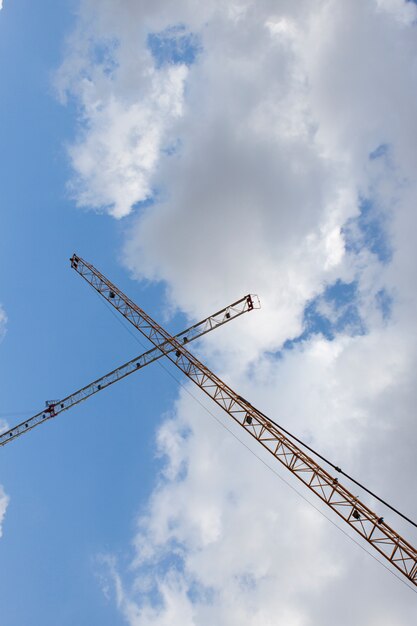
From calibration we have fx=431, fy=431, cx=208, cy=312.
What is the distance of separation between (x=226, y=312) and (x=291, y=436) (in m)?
28.3

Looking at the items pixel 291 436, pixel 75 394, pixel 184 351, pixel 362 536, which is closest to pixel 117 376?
pixel 75 394

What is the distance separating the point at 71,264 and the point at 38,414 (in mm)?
33993

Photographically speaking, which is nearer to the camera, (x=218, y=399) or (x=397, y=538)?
(x=397, y=538)

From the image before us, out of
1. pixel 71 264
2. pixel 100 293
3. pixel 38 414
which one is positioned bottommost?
pixel 38 414

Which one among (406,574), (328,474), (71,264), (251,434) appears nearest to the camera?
(406,574)

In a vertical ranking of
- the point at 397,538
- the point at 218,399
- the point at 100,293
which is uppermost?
the point at 100,293

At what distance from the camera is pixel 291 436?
55094 mm

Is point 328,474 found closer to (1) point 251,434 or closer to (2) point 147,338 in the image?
(1) point 251,434

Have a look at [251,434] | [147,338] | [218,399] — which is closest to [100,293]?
[147,338]

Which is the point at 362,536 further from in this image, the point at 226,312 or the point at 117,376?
the point at 117,376

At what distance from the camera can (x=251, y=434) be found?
58.4m

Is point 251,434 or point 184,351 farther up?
point 184,351

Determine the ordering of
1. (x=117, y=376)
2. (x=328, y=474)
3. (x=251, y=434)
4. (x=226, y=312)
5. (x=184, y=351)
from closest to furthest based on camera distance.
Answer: (x=328, y=474) < (x=251, y=434) < (x=184, y=351) < (x=226, y=312) < (x=117, y=376)

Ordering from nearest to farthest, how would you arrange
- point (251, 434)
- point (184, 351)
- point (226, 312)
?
1. point (251, 434)
2. point (184, 351)
3. point (226, 312)
